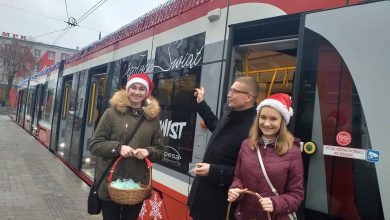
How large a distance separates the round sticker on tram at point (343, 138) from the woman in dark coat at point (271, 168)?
27 centimetres

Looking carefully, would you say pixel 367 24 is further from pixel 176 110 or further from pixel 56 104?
pixel 56 104

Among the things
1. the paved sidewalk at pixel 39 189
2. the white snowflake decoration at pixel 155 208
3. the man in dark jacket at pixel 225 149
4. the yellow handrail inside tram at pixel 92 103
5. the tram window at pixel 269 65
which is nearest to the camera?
the man in dark jacket at pixel 225 149

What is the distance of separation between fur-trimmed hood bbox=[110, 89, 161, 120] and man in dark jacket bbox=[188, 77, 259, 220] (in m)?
0.68

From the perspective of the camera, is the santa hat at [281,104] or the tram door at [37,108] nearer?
the santa hat at [281,104]

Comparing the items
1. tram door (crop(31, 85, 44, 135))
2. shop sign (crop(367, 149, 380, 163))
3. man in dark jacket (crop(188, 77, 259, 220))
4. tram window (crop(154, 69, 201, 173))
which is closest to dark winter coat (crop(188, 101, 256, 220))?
man in dark jacket (crop(188, 77, 259, 220))

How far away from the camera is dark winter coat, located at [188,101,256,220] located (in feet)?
7.97

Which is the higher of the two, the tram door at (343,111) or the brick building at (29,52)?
the brick building at (29,52)

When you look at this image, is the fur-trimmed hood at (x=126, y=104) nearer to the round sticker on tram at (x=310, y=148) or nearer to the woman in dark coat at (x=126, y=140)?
the woman in dark coat at (x=126, y=140)

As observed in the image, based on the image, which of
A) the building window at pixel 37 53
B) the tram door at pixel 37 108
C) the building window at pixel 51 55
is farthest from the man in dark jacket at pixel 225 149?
the building window at pixel 37 53

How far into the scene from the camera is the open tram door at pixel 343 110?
2.06 m

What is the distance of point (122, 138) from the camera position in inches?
116

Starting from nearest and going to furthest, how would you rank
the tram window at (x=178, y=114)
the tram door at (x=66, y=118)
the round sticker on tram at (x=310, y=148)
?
the round sticker on tram at (x=310, y=148)
the tram window at (x=178, y=114)
the tram door at (x=66, y=118)

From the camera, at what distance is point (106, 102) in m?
6.30

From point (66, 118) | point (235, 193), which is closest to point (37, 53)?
point (66, 118)
